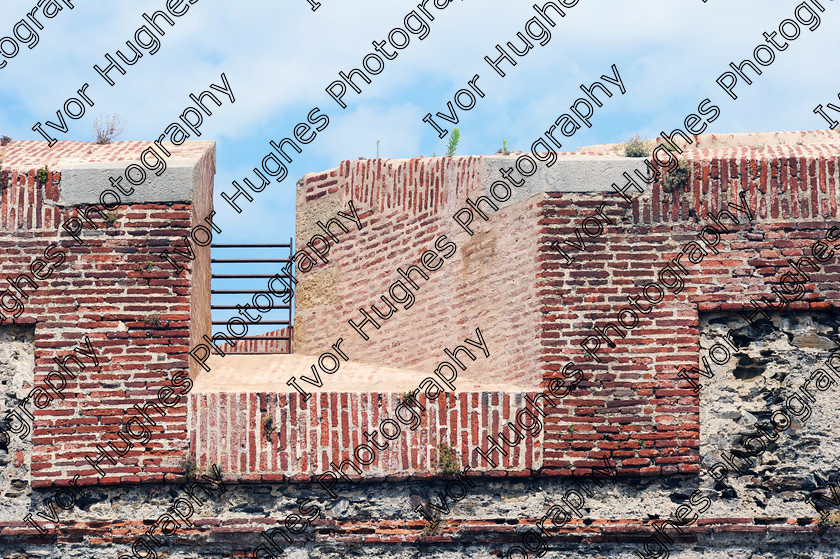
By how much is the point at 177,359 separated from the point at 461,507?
246cm

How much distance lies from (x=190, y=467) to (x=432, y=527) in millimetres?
1893

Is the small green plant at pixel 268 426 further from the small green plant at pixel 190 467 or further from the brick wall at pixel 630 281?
the brick wall at pixel 630 281

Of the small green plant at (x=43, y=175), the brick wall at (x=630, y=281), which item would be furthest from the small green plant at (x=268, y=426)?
the small green plant at (x=43, y=175)

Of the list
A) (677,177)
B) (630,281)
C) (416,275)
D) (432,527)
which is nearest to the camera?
(432,527)

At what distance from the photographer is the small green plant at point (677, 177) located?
816 cm

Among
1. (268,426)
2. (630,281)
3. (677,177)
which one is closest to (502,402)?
(630,281)

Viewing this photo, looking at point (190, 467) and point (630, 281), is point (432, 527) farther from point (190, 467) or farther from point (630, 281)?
point (630, 281)

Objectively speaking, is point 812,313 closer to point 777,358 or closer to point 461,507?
point 777,358

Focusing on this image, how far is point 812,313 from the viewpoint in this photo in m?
8.14

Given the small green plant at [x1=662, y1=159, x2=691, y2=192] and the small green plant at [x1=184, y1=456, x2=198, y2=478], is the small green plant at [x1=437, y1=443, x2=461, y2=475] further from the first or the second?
the small green plant at [x1=662, y1=159, x2=691, y2=192]

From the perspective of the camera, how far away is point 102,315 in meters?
7.93

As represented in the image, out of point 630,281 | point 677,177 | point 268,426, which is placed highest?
point 677,177

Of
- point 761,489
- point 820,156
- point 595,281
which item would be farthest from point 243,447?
point 820,156

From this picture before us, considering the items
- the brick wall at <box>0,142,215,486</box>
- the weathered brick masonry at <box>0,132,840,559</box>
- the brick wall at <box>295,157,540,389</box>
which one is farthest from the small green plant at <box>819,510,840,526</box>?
the brick wall at <box>0,142,215,486</box>
